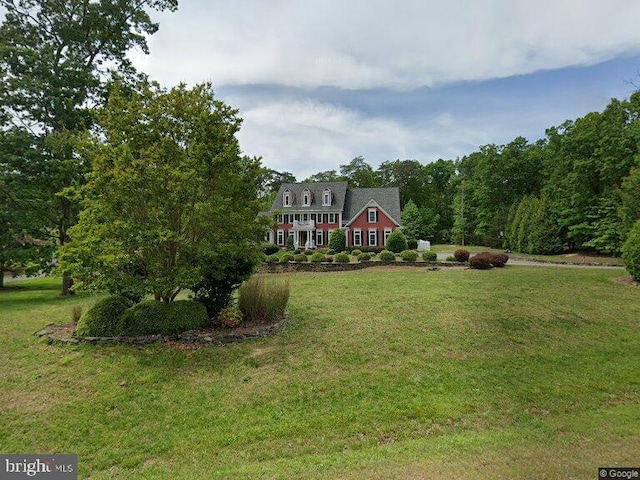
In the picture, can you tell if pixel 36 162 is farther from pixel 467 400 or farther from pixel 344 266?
pixel 467 400

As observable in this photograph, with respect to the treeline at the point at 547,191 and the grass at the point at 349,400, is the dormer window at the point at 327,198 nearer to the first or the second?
the treeline at the point at 547,191

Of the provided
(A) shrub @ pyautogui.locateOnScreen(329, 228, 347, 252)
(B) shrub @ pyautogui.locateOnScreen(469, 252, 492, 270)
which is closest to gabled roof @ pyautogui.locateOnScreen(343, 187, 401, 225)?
(A) shrub @ pyautogui.locateOnScreen(329, 228, 347, 252)

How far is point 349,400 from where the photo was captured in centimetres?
604

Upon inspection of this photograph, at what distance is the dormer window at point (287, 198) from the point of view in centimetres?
4206

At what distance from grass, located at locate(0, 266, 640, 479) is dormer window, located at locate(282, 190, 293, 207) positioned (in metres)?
32.4

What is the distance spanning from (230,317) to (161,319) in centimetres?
162

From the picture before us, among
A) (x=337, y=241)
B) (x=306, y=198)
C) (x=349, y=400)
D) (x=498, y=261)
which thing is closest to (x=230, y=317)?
(x=349, y=400)

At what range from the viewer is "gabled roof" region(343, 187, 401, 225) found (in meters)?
39.3

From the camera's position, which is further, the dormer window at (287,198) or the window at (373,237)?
the dormer window at (287,198)

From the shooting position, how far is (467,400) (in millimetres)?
6090

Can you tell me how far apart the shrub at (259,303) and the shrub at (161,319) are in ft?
3.73

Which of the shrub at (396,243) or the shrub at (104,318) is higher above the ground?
the shrub at (396,243)

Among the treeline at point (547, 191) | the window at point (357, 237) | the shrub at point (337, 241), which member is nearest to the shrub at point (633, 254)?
the treeline at point (547, 191)

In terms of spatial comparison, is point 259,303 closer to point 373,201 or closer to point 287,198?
point 373,201
